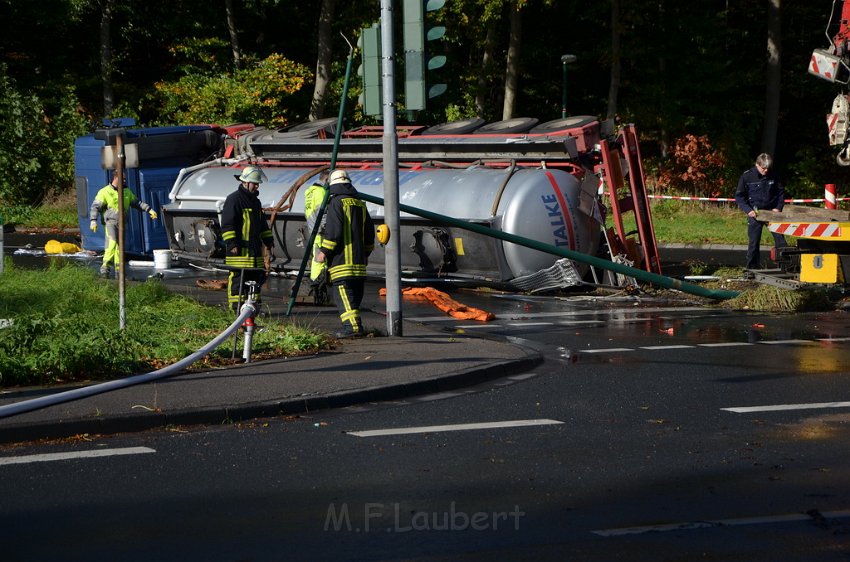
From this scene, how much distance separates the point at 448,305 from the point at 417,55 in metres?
4.15

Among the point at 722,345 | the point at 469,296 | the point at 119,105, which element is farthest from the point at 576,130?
the point at 119,105

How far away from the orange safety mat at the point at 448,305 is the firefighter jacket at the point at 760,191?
15.5 feet

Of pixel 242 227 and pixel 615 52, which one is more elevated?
pixel 615 52

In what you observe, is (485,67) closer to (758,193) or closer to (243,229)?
(758,193)

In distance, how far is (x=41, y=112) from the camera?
122 ft

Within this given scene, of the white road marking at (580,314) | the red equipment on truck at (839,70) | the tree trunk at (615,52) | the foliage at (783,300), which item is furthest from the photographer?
the tree trunk at (615,52)

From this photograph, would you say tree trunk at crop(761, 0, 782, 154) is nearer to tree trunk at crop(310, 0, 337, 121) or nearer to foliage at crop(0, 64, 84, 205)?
tree trunk at crop(310, 0, 337, 121)

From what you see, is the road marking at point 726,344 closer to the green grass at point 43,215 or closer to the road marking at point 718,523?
the road marking at point 718,523

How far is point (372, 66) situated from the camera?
41.1 ft

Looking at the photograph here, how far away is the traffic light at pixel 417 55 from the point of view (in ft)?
40.2

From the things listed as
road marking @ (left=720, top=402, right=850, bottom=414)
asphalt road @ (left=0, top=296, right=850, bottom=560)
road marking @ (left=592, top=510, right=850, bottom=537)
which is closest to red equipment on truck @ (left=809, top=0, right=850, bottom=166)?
asphalt road @ (left=0, top=296, right=850, bottom=560)

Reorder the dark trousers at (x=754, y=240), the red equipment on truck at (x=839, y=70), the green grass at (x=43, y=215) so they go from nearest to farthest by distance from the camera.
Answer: the red equipment on truck at (x=839, y=70), the dark trousers at (x=754, y=240), the green grass at (x=43, y=215)

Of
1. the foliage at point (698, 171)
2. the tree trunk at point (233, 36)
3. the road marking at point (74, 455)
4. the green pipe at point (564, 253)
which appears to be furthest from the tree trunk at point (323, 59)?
the road marking at point (74, 455)

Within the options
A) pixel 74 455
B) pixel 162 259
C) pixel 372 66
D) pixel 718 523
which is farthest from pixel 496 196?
pixel 718 523
